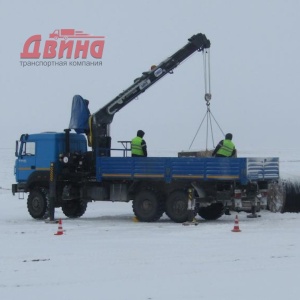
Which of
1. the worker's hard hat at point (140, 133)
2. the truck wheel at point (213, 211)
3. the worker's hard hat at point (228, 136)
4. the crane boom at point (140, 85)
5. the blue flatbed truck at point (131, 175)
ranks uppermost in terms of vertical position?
the crane boom at point (140, 85)

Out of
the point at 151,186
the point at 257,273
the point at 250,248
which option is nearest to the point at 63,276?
the point at 257,273

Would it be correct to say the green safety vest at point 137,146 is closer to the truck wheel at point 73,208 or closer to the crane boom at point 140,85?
the crane boom at point 140,85

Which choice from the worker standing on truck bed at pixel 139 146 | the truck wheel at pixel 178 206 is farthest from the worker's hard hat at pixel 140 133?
the truck wheel at pixel 178 206

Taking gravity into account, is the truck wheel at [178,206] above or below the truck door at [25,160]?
below

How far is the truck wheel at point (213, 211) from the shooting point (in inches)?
805

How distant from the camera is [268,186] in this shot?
19969 millimetres

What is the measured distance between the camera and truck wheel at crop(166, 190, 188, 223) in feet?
62.1

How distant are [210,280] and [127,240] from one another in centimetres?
506

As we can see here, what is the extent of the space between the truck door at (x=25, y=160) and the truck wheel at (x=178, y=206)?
4674mm

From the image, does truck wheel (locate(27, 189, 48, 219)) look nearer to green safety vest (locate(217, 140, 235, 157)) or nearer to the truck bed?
the truck bed

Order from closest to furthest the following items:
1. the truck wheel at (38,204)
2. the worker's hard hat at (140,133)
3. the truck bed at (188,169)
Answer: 1. the truck bed at (188,169)
2. the worker's hard hat at (140,133)
3. the truck wheel at (38,204)

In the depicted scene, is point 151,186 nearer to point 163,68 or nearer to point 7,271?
point 163,68

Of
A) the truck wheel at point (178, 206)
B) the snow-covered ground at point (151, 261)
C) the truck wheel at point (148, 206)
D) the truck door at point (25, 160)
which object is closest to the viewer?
the snow-covered ground at point (151, 261)

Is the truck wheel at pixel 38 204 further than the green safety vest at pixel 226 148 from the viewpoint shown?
Yes
